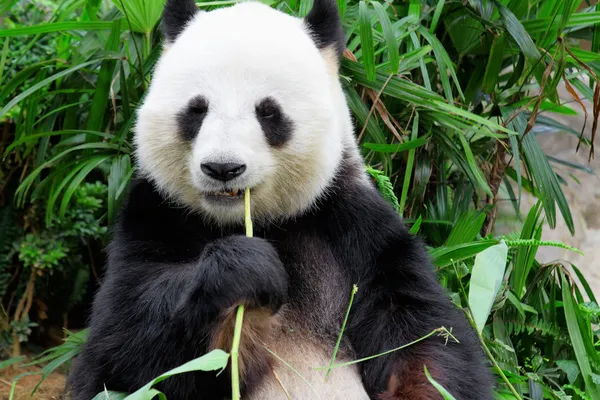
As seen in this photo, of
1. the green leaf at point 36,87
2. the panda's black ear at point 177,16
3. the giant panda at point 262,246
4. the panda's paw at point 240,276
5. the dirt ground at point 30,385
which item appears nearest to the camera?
the panda's paw at point 240,276

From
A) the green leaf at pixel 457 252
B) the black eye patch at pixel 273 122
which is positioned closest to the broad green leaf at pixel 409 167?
the green leaf at pixel 457 252

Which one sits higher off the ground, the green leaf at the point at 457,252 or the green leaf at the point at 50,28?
the green leaf at the point at 50,28

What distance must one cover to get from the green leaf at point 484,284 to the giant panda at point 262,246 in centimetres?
14

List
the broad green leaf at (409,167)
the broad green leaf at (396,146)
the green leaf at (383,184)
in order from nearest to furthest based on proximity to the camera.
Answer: the green leaf at (383,184)
the broad green leaf at (396,146)
the broad green leaf at (409,167)

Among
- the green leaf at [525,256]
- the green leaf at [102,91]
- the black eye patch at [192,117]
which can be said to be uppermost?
the black eye patch at [192,117]

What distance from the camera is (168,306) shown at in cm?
253

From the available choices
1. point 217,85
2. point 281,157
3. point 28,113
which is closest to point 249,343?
point 281,157

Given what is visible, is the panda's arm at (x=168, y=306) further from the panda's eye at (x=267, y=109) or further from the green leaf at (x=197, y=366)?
the panda's eye at (x=267, y=109)

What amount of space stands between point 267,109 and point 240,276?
0.58m

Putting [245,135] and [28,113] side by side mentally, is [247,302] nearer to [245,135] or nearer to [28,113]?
[245,135]

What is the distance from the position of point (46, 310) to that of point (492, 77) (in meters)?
3.03

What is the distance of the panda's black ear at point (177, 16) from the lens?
2945 millimetres

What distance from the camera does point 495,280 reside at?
286 cm

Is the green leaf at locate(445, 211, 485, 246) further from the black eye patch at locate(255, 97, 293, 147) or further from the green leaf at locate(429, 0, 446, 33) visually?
the black eye patch at locate(255, 97, 293, 147)
